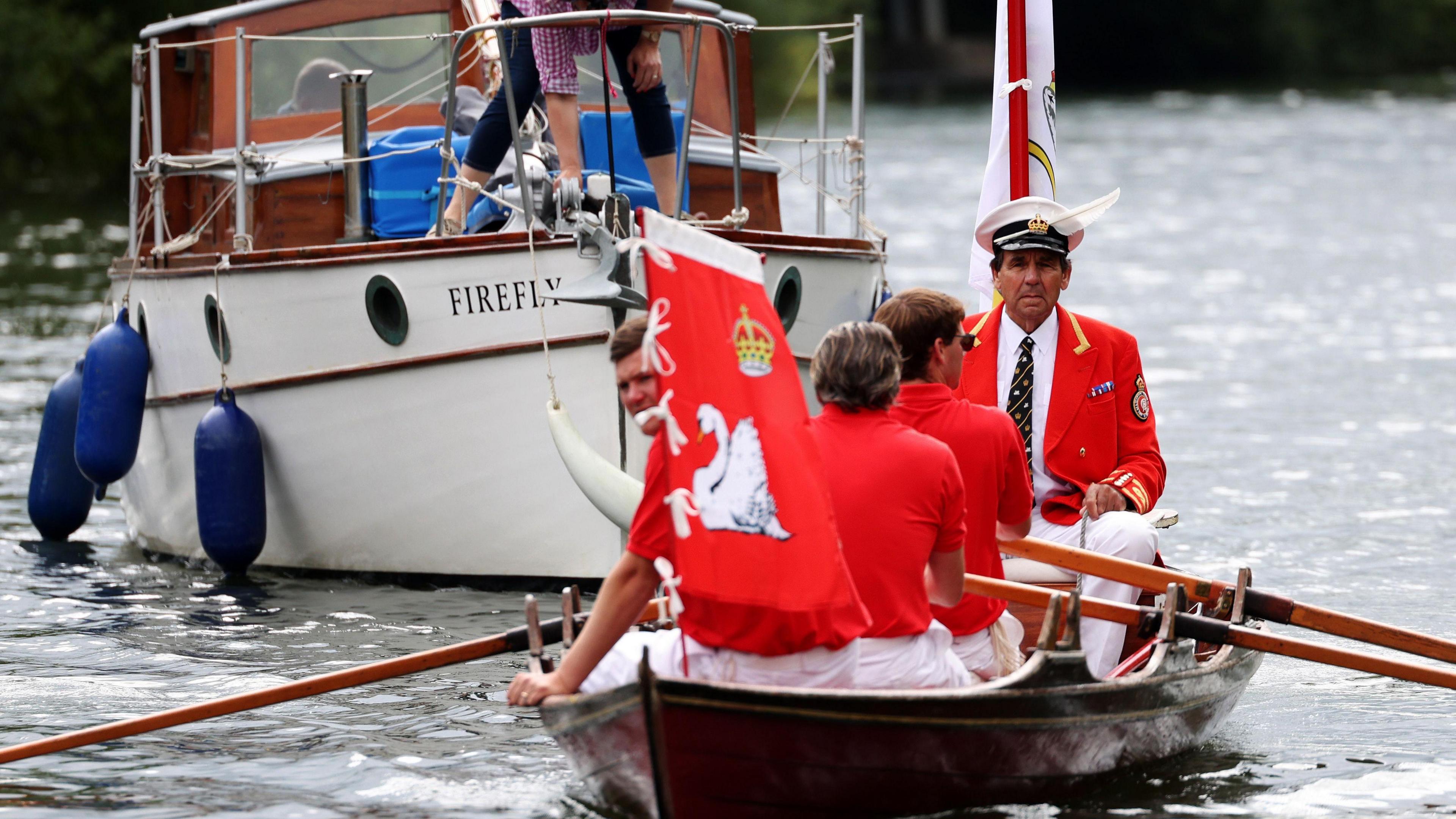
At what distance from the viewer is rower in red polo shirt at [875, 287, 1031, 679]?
5.33 metres

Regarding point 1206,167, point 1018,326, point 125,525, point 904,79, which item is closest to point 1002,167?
point 1018,326

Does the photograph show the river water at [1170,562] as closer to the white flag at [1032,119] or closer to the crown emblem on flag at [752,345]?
the crown emblem on flag at [752,345]

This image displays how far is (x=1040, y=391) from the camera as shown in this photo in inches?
263

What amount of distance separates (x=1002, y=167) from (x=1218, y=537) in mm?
3702

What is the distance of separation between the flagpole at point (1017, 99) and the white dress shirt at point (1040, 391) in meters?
1.05

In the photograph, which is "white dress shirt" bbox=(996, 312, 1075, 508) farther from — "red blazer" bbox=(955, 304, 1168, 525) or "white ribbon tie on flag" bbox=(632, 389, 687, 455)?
"white ribbon tie on flag" bbox=(632, 389, 687, 455)

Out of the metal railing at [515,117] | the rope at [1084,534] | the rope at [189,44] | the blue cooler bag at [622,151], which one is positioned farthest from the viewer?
the blue cooler bag at [622,151]

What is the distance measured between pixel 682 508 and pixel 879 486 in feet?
1.80

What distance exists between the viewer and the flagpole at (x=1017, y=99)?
25.1 ft

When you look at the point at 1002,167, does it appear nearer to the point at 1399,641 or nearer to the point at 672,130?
the point at 672,130

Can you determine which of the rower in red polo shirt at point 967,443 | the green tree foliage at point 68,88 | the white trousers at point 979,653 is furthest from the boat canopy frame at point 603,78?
the green tree foliage at point 68,88

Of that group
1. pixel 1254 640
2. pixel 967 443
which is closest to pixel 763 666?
pixel 967 443

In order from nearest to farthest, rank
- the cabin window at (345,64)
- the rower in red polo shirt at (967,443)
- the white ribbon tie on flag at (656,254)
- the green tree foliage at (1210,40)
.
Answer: the white ribbon tie on flag at (656,254) < the rower in red polo shirt at (967,443) < the cabin window at (345,64) < the green tree foliage at (1210,40)

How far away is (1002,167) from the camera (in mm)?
7742
